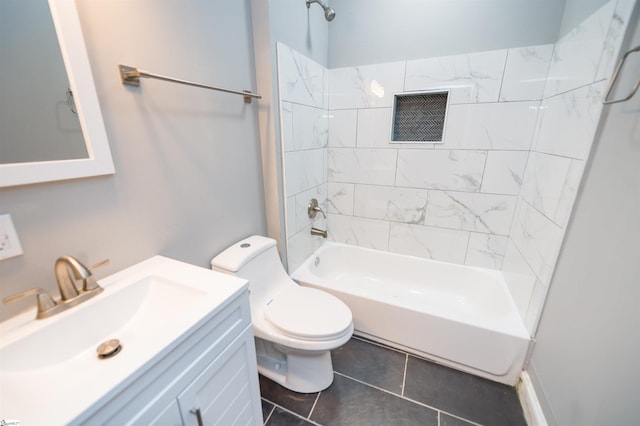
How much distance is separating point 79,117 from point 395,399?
72.5 inches

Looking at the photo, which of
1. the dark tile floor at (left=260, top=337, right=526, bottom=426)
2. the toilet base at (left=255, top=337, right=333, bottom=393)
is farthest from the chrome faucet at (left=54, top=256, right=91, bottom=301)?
the dark tile floor at (left=260, top=337, right=526, bottom=426)

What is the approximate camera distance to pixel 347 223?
2.29 metres

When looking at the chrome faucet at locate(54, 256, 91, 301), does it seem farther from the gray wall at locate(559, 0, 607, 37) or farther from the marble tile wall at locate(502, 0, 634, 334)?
the gray wall at locate(559, 0, 607, 37)

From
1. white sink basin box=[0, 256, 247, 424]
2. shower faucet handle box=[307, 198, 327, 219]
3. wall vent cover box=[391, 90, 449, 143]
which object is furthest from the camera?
shower faucet handle box=[307, 198, 327, 219]

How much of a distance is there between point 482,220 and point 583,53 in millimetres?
1050

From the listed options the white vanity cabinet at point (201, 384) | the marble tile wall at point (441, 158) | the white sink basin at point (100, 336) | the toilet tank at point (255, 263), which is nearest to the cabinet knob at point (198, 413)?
the white vanity cabinet at point (201, 384)

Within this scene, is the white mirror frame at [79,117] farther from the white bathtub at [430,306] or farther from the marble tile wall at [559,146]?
the marble tile wall at [559,146]

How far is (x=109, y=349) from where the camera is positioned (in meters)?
0.70

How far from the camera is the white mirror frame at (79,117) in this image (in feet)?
2.19

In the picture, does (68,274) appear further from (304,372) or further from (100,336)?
(304,372)

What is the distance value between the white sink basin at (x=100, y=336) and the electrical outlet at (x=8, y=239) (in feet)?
0.61

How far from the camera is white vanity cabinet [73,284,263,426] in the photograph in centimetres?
55

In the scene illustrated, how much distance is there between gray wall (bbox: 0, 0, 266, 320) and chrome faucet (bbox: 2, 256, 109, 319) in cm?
7

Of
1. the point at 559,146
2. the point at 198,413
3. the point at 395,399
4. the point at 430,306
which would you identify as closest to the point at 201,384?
the point at 198,413
